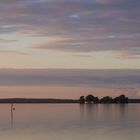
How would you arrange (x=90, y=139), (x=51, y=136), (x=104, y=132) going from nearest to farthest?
(x=90, y=139), (x=51, y=136), (x=104, y=132)

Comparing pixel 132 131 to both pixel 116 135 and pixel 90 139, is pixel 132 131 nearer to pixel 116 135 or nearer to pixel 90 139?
pixel 116 135

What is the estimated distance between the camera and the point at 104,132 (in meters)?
66.5

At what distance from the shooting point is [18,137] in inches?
2360

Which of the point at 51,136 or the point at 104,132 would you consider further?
the point at 104,132

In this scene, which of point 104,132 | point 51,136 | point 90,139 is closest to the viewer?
point 90,139

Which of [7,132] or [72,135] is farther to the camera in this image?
[7,132]

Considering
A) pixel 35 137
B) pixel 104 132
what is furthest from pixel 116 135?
pixel 35 137

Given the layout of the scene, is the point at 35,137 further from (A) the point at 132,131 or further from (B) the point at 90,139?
(A) the point at 132,131

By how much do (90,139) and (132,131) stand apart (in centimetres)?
1191

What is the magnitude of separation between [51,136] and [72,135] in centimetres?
223

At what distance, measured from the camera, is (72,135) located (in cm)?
6269

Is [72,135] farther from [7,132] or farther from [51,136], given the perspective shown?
[7,132]

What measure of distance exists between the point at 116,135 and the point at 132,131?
5885 millimetres

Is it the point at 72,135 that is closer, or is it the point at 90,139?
the point at 90,139
